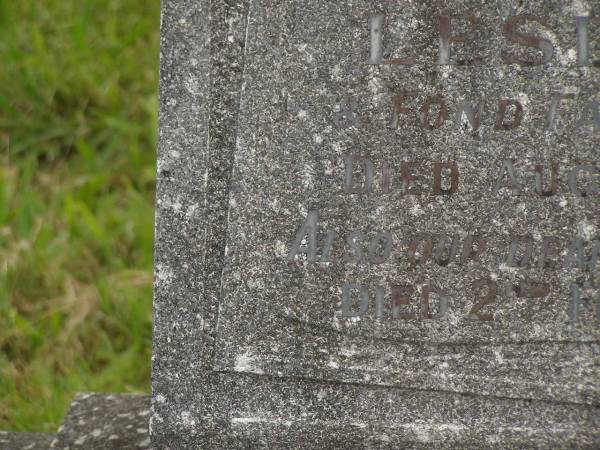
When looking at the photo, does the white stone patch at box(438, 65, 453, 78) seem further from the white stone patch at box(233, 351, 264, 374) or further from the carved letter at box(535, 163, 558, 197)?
the white stone patch at box(233, 351, 264, 374)

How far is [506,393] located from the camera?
5.30 ft

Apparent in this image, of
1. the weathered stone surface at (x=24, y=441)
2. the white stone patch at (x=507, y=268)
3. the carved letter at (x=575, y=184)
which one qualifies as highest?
the carved letter at (x=575, y=184)

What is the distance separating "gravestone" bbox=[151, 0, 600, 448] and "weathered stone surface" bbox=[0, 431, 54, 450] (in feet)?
1.42

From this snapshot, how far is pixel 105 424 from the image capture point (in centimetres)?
197

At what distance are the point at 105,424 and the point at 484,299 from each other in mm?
966

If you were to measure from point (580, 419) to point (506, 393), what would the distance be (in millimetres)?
157

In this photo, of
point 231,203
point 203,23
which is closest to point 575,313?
point 231,203

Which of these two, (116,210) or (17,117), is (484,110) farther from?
(17,117)

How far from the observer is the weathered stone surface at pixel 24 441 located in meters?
1.96

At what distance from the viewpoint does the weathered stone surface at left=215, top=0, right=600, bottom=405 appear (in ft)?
4.92

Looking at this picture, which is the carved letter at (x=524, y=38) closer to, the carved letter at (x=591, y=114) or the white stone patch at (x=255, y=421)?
the carved letter at (x=591, y=114)

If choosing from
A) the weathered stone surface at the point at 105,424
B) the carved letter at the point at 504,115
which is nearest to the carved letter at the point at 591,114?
the carved letter at the point at 504,115

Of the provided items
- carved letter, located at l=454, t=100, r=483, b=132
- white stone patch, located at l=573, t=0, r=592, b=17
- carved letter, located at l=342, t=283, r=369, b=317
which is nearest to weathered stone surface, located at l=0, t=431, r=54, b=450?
carved letter, located at l=342, t=283, r=369, b=317

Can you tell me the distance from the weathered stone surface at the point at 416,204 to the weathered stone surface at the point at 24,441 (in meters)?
0.60
